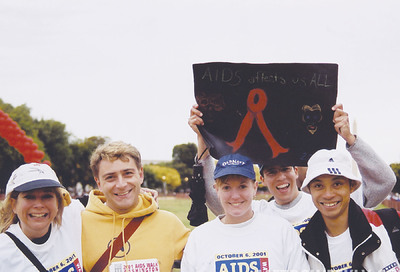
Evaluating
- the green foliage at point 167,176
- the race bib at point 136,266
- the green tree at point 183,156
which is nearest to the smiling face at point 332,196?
the race bib at point 136,266

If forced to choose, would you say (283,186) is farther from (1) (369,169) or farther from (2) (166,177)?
(2) (166,177)

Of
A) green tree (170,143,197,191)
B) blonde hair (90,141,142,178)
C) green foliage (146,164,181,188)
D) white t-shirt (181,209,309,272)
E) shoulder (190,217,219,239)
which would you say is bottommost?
green foliage (146,164,181,188)

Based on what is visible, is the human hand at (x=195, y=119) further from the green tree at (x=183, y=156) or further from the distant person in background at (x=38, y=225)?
the green tree at (x=183, y=156)

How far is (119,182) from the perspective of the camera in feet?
14.2

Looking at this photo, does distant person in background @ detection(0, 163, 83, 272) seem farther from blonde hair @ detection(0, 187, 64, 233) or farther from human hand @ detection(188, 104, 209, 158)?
human hand @ detection(188, 104, 209, 158)

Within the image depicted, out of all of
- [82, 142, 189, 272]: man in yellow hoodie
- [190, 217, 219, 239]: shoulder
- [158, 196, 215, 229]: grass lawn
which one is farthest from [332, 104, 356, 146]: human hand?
[158, 196, 215, 229]: grass lawn

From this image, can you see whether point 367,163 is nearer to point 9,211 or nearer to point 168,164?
point 9,211

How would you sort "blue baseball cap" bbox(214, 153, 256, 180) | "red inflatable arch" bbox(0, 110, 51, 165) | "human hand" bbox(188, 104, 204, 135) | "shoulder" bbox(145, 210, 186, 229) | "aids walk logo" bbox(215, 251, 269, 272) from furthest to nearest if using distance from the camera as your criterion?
"red inflatable arch" bbox(0, 110, 51, 165) < "human hand" bbox(188, 104, 204, 135) < "shoulder" bbox(145, 210, 186, 229) < "blue baseball cap" bbox(214, 153, 256, 180) < "aids walk logo" bbox(215, 251, 269, 272)

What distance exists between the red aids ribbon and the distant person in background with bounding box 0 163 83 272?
1.88 m

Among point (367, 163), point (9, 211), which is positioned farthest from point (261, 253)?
point (9, 211)

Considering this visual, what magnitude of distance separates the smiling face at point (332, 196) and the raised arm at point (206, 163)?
1215 millimetres

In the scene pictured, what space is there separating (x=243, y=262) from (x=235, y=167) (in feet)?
2.74

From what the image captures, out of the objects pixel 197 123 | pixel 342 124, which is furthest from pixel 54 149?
pixel 342 124

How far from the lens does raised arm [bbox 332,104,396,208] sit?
4234 millimetres
